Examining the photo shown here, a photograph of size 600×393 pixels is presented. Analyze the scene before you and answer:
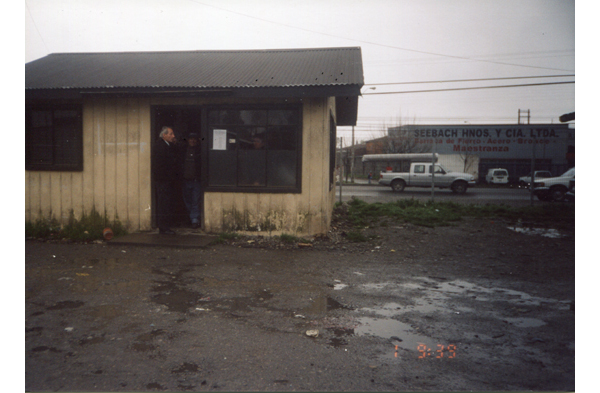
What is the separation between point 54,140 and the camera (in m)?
7.69

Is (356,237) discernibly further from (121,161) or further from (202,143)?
(121,161)

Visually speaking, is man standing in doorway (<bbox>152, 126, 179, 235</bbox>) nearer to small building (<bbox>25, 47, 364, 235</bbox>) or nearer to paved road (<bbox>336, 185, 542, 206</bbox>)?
small building (<bbox>25, 47, 364, 235</bbox>)

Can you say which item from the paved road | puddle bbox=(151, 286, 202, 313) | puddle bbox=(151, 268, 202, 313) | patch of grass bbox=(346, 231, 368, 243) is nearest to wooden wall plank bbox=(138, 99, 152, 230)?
Result: puddle bbox=(151, 268, 202, 313)

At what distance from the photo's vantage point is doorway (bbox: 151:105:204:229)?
7.46 metres

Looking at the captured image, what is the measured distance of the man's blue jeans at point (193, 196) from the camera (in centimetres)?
768

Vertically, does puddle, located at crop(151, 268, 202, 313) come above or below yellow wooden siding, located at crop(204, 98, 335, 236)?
below

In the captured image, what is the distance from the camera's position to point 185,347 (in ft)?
9.88

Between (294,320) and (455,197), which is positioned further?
(455,197)

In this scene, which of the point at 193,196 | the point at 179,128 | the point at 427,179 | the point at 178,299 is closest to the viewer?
the point at 178,299

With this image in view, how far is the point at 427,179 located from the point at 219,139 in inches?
699

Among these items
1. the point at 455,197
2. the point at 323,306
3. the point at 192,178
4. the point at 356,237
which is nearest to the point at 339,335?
the point at 323,306

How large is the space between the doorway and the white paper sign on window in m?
0.25

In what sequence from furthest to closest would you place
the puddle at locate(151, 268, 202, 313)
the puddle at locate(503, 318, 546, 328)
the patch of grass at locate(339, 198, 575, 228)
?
the patch of grass at locate(339, 198, 575, 228)
the puddle at locate(151, 268, 202, 313)
the puddle at locate(503, 318, 546, 328)

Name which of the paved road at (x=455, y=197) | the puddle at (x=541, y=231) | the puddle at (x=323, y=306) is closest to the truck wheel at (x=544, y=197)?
the paved road at (x=455, y=197)
